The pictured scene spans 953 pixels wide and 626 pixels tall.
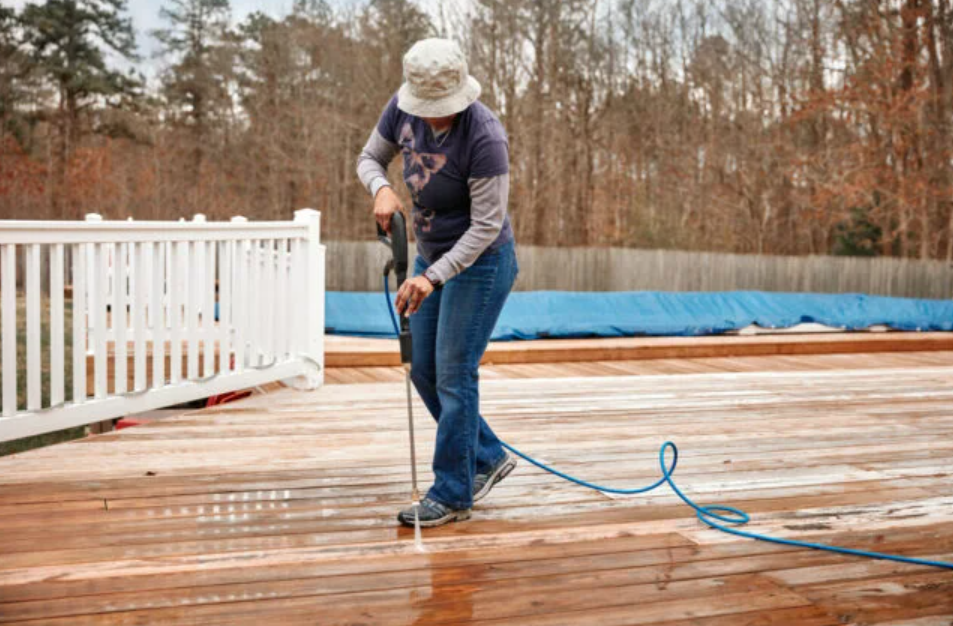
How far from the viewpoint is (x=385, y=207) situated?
254 centimetres

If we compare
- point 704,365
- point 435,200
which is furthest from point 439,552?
point 704,365

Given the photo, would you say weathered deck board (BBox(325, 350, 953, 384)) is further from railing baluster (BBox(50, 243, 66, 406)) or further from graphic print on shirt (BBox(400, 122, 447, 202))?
graphic print on shirt (BBox(400, 122, 447, 202))

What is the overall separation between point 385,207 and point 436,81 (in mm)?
378

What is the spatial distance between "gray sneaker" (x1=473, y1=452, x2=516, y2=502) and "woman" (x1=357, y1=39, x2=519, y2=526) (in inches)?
1.9

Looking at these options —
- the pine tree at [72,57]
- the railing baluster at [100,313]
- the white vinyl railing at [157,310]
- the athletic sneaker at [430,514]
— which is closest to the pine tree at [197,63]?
the pine tree at [72,57]

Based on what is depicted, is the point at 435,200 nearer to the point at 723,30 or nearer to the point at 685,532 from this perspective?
the point at 685,532

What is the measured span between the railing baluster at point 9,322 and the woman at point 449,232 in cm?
132

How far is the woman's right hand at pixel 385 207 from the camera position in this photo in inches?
99.8

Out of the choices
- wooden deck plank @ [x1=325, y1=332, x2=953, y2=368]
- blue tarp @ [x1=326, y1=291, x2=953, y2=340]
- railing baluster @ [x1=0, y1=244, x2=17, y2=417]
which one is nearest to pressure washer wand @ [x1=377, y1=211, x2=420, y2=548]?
railing baluster @ [x1=0, y1=244, x2=17, y2=417]

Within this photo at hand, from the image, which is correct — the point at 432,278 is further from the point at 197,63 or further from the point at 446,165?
the point at 197,63

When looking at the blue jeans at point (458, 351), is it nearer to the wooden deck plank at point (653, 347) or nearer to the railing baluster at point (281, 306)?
the railing baluster at point (281, 306)

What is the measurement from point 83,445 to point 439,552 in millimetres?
1762

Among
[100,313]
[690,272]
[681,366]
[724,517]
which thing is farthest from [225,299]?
[690,272]

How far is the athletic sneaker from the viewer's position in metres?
2.59
